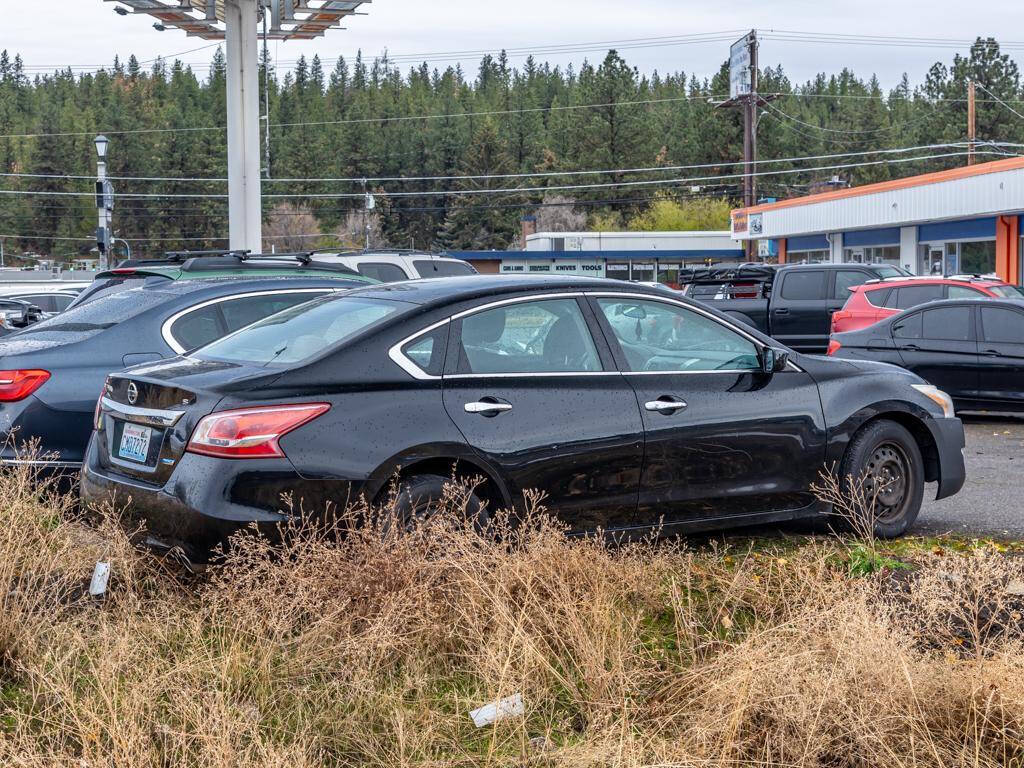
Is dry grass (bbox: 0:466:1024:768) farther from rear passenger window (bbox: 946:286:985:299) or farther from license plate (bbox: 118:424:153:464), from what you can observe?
rear passenger window (bbox: 946:286:985:299)

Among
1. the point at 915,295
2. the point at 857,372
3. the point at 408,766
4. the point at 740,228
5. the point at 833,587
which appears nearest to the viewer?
the point at 408,766

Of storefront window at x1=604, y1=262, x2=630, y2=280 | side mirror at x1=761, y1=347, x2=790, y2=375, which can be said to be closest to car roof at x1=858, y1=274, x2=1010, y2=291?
side mirror at x1=761, y1=347, x2=790, y2=375

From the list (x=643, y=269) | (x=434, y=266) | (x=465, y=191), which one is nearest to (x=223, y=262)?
(x=434, y=266)

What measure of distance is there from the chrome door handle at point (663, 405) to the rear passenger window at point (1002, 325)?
8.43m

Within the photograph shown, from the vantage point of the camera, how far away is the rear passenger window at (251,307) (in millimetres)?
8297

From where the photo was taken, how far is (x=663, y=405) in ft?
21.0

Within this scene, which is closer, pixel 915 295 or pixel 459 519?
pixel 459 519

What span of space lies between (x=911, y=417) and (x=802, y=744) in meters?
4.02

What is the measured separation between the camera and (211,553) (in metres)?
5.23

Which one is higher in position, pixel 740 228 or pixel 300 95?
pixel 300 95

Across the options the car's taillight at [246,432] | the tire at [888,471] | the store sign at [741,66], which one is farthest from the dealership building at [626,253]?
the car's taillight at [246,432]

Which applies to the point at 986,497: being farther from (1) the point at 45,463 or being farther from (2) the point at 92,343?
(1) the point at 45,463

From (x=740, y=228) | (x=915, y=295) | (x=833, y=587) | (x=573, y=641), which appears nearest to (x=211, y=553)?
(x=573, y=641)

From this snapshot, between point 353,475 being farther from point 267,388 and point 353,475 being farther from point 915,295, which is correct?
point 915,295
